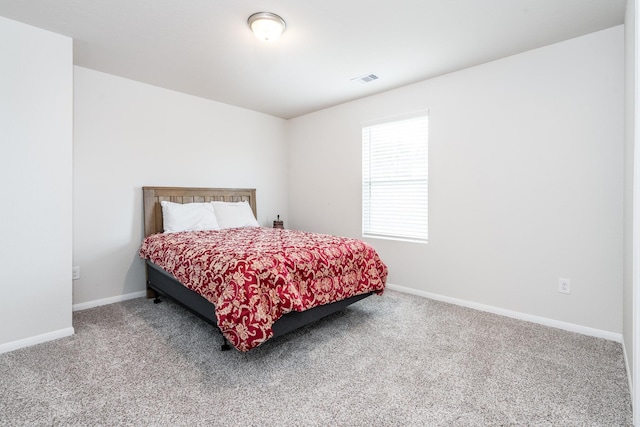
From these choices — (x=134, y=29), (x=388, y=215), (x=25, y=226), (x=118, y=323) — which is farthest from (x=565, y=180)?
(x=25, y=226)

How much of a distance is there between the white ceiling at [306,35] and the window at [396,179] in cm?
56

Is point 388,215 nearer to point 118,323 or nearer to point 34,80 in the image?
point 118,323

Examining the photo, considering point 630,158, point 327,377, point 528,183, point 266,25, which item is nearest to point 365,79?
point 266,25

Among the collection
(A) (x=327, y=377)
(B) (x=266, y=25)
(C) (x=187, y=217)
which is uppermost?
(B) (x=266, y=25)

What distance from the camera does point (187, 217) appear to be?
3510mm

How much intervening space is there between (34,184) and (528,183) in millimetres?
3944

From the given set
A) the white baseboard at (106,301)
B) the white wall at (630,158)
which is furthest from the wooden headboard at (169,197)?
the white wall at (630,158)

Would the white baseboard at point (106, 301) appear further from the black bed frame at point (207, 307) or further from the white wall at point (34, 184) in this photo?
the white wall at point (34, 184)

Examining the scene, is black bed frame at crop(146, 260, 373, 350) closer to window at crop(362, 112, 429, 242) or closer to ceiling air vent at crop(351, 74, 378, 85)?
window at crop(362, 112, 429, 242)

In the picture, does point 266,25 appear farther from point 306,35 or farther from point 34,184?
point 34,184

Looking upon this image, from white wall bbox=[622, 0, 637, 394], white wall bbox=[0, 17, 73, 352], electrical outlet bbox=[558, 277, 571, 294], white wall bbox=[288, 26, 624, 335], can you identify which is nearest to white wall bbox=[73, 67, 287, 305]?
white wall bbox=[0, 17, 73, 352]

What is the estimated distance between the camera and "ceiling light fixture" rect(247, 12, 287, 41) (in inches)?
87.1

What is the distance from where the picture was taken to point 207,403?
170cm

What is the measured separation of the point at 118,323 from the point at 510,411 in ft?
9.65
